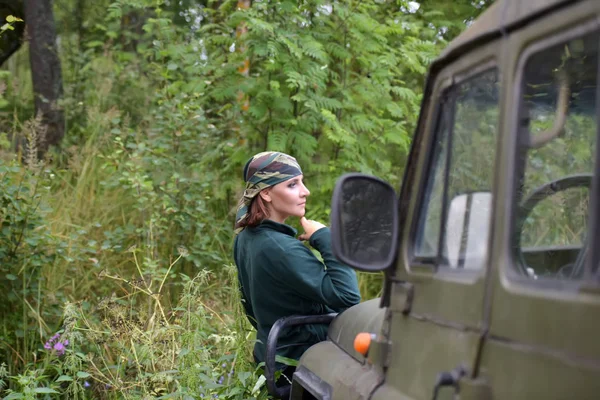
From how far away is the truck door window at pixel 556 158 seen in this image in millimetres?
1819

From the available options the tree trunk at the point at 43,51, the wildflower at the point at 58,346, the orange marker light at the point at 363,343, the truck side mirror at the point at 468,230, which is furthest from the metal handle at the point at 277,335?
the tree trunk at the point at 43,51

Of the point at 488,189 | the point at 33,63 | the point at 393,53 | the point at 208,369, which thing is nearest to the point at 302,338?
the point at 208,369

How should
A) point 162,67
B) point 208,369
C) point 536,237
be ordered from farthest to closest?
point 162,67, point 208,369, point 536,237

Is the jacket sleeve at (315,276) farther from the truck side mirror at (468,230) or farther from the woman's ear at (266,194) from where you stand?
the truck side mirror at (468,230)

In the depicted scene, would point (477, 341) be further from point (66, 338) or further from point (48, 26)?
point (48, 26)

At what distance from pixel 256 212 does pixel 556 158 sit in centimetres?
183

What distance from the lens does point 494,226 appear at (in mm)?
1780

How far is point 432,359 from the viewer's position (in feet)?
6.37

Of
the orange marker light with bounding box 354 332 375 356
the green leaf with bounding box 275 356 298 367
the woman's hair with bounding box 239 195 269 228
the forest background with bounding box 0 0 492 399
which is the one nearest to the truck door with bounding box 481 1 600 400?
the orange marker light with bounding box 354 332 375 356

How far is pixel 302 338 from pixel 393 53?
4.21 meters

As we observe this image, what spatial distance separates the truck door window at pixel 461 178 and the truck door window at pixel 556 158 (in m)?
0.09

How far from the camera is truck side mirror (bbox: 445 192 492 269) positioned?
1.88m

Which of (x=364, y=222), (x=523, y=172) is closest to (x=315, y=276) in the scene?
(x=364, y=222)

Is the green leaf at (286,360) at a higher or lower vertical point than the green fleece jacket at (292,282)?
lower
